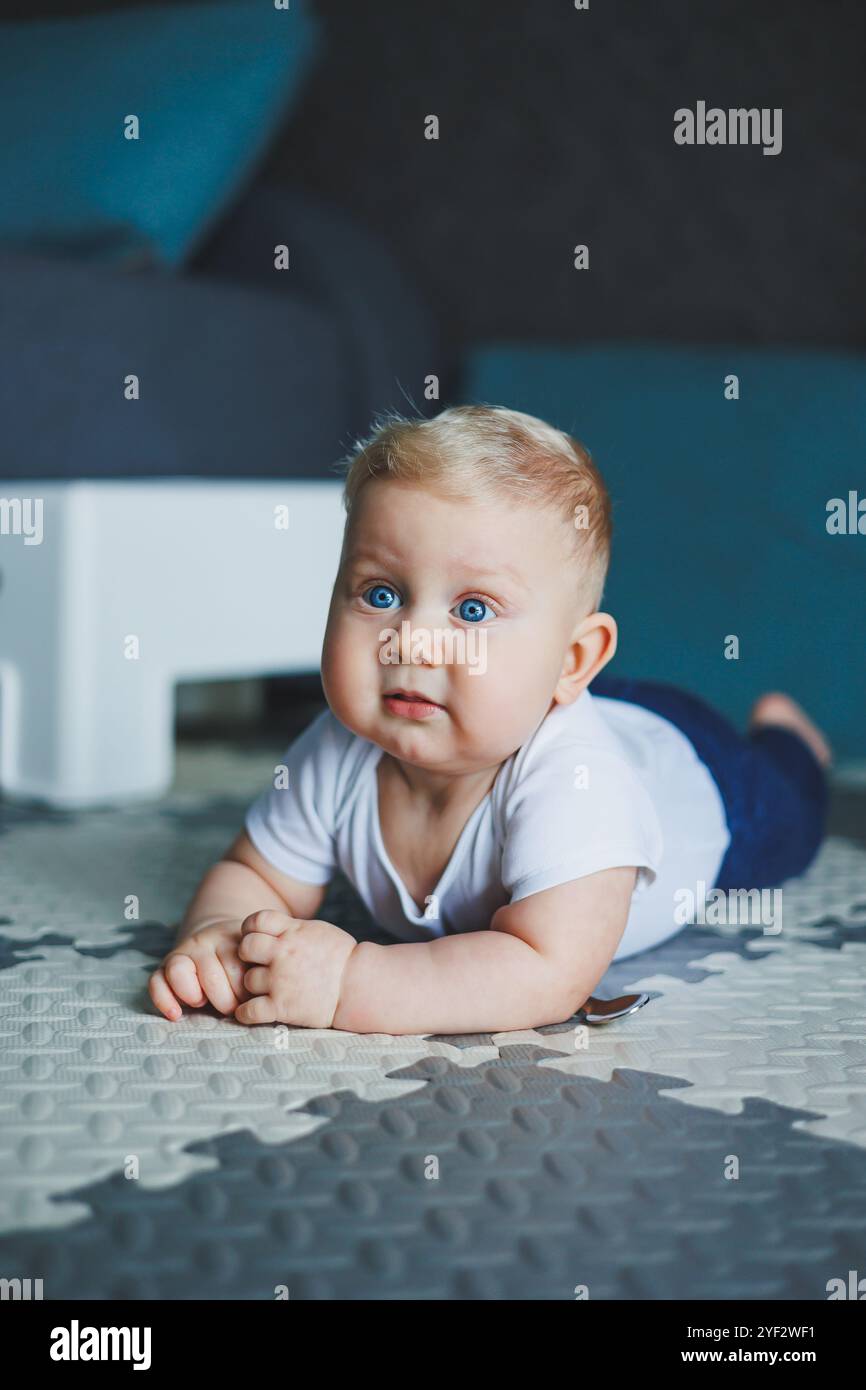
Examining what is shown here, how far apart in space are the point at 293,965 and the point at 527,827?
138 millimetres

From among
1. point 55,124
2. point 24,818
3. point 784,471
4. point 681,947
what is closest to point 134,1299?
point 681,947

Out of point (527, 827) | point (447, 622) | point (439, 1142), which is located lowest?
point (439, 1142)

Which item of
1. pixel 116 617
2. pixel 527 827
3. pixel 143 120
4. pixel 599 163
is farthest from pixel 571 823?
pixel 599 163

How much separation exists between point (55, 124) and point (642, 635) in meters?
0.90

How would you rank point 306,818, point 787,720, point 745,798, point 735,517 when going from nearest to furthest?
point 306,818 < point 745,798 < point 787,720 < point 735,517

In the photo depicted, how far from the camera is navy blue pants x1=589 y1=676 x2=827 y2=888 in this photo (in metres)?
0.97

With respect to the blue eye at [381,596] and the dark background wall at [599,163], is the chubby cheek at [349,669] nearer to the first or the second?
the blue eye at [381,596]

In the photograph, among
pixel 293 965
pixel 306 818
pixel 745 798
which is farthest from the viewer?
pixel 745 798

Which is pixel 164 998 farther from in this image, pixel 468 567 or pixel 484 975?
pixel 468 567

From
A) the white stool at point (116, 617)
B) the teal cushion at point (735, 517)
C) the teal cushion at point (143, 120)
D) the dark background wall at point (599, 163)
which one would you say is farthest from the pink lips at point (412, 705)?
the dark background wall at point (599, 163)

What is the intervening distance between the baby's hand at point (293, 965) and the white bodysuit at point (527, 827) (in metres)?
0.10

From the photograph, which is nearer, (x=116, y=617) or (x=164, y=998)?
(x=164, y=998)

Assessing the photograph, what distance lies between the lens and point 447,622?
712mm

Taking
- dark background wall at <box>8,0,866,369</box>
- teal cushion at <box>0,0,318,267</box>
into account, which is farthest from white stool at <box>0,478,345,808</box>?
dark background wall at <box>8,0,866,369</box>
